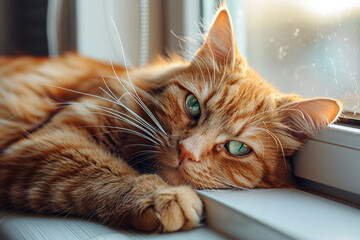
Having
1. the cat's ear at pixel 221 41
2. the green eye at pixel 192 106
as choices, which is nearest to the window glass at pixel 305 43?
the cat's ear at pixel 221 41

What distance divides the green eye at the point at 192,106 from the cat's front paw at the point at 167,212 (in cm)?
32

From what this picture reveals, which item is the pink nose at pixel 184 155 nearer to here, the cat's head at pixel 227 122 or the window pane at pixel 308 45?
the cat's head at pixel 227 122

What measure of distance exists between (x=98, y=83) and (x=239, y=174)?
68 centimetres

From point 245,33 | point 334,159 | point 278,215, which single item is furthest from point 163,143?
point 245,33

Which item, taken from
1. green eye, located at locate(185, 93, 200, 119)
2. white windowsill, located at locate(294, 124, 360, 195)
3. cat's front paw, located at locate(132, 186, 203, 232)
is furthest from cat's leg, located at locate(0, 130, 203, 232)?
white windowsill, located at locate(294, 124, 360, 195)

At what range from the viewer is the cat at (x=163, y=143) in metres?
0.97

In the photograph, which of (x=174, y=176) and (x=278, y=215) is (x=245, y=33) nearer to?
(x=174, y=176)

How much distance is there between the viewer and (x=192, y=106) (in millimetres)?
1198

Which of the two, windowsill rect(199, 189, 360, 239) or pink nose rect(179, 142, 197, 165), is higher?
pink nose rect(179, 142, 197, 165)

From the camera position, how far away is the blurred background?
1145 millimetres

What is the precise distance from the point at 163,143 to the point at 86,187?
0.26m

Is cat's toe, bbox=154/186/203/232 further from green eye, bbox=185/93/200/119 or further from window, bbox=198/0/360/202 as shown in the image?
window, bbox=198/0/360/202

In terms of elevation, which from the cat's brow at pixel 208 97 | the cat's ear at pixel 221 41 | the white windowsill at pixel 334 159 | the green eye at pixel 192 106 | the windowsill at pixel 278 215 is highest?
the cat's ear at pixel 221 41

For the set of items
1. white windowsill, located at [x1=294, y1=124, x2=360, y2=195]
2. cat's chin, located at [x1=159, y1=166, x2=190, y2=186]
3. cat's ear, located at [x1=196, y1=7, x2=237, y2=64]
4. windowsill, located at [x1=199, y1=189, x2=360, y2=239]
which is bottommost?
windowsill, located at [x1=199, y1=189, x2=360, y2=239]
